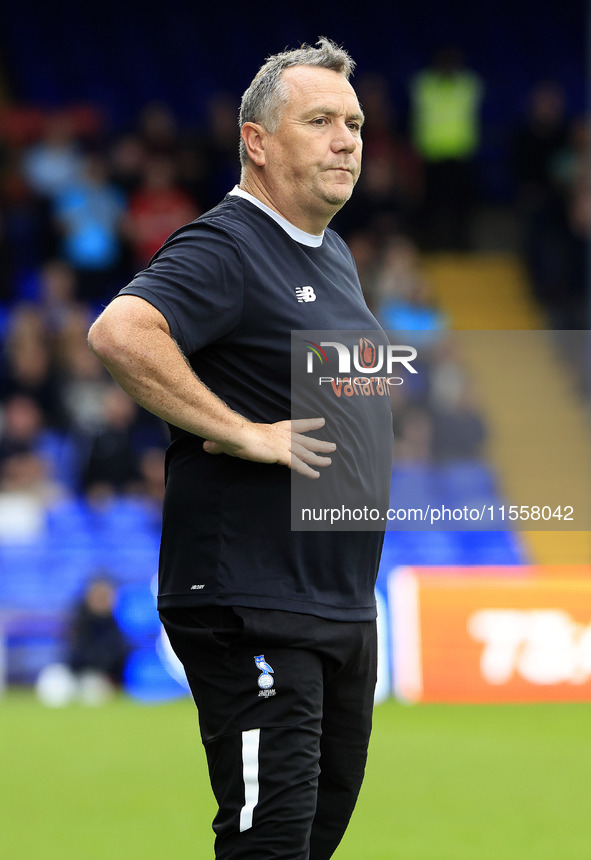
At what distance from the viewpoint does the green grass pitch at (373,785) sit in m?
5.25

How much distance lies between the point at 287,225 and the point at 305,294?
180mm

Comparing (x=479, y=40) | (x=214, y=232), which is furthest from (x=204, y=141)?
(x=214, y=232)

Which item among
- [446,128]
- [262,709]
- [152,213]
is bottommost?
[262,709]

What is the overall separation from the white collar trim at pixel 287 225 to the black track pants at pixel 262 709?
87cm

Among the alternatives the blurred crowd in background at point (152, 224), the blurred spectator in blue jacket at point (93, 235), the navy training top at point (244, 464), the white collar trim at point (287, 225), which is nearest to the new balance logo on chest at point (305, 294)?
the navy training top at point (244, 464)

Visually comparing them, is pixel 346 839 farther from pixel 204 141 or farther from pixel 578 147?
pixel 578 147

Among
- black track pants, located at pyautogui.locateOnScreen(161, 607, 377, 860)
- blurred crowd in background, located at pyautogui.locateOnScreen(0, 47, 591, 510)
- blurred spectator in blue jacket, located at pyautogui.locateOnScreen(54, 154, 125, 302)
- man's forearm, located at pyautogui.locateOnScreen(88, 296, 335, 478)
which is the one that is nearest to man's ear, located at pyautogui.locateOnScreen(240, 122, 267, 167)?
man's forearm, located at pyautogui.locateOnScreen(88, 296, 335, 478)

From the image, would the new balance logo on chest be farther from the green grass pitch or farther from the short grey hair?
the green grass pitch

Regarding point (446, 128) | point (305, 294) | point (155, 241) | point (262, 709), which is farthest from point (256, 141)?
point (446, 128)

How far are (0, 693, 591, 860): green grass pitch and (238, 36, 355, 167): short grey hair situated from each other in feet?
9.33

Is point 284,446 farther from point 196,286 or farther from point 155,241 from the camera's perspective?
point 155,241

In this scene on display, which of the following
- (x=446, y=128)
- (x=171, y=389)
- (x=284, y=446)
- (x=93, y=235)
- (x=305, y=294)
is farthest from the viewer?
(x=446, y=128)

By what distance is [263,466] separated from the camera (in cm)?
307

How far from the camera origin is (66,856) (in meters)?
5.04
